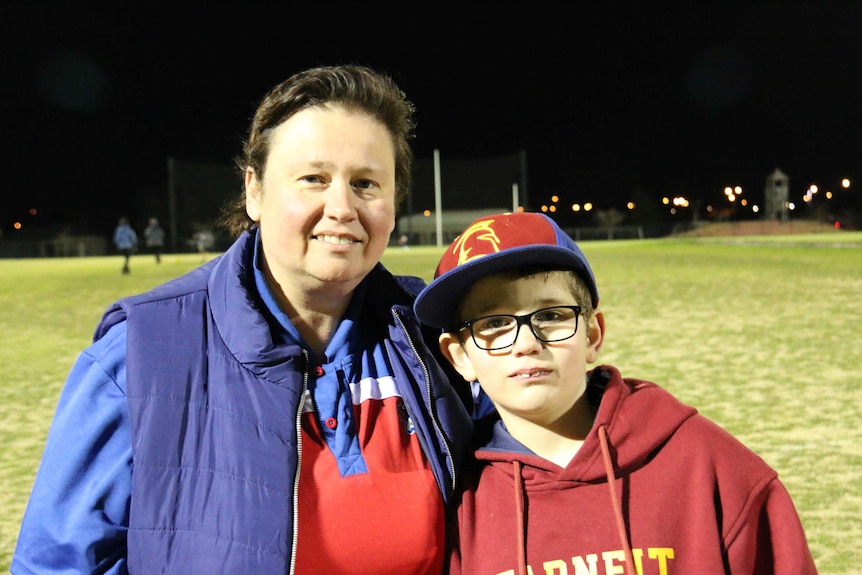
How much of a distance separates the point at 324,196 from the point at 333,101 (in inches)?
7.6

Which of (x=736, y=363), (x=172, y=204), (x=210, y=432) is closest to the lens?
(x=210, y=432)

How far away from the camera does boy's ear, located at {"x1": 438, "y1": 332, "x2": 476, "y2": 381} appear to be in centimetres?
183

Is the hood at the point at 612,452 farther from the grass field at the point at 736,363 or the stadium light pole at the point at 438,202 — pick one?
the stadium light pole at the point at 438,202

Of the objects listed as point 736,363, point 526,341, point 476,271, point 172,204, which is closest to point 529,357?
point 526,341

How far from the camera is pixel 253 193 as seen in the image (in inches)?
74.6

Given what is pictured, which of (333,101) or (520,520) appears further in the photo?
(333,101)

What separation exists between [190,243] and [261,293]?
39.9 metres

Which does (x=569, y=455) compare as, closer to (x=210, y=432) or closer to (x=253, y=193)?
(x=210, y=432)

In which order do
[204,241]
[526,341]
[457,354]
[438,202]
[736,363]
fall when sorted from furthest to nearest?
[438,202]
[204,241]
[736,363]
[457,354]
[526,341]

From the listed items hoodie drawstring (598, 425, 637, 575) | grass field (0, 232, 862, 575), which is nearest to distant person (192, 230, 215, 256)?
grass field (0, 232, 862, 575)

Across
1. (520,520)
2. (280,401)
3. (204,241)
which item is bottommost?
(520,520)

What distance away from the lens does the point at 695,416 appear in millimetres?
1682

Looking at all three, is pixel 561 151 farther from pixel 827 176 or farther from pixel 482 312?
pixel 482 312

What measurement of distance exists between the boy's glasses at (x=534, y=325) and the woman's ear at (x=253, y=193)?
552 millimetres
